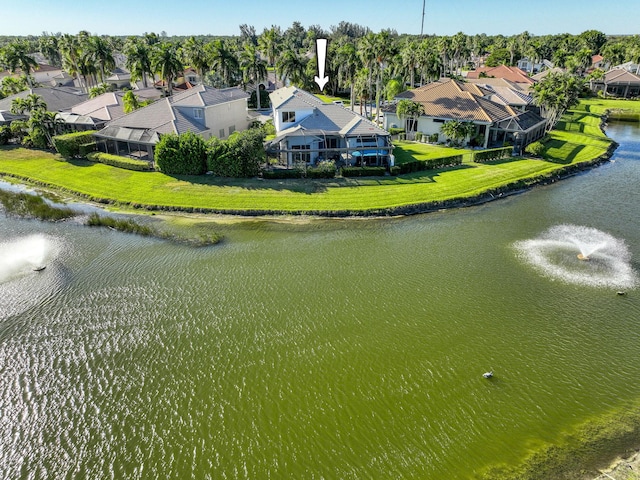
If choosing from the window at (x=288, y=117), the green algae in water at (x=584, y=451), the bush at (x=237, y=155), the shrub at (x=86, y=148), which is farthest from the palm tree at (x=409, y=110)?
the green algae in water at (x=584, y=451)

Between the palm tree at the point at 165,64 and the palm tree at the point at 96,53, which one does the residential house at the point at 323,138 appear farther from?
the palm tree at the point at 96,53

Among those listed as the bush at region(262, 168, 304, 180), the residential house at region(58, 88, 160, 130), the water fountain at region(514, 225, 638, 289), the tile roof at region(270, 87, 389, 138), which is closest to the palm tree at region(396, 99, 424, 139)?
the tile roof at region(270, 87, 389, 138)

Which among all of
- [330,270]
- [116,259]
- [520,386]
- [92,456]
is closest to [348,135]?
[330,270]

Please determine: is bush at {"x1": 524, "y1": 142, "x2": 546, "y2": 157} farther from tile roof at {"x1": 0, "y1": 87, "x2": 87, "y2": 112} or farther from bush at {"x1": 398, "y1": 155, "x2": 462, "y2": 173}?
tile roof at {"x1": 0, "y1": 87, "x2": 87, "y2": 112}

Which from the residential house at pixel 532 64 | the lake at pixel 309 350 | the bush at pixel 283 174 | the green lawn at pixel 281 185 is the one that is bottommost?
the lake at pixel 309 350

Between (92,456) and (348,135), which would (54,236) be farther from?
(348,135)

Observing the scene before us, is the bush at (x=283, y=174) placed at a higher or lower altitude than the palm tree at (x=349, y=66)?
lower
